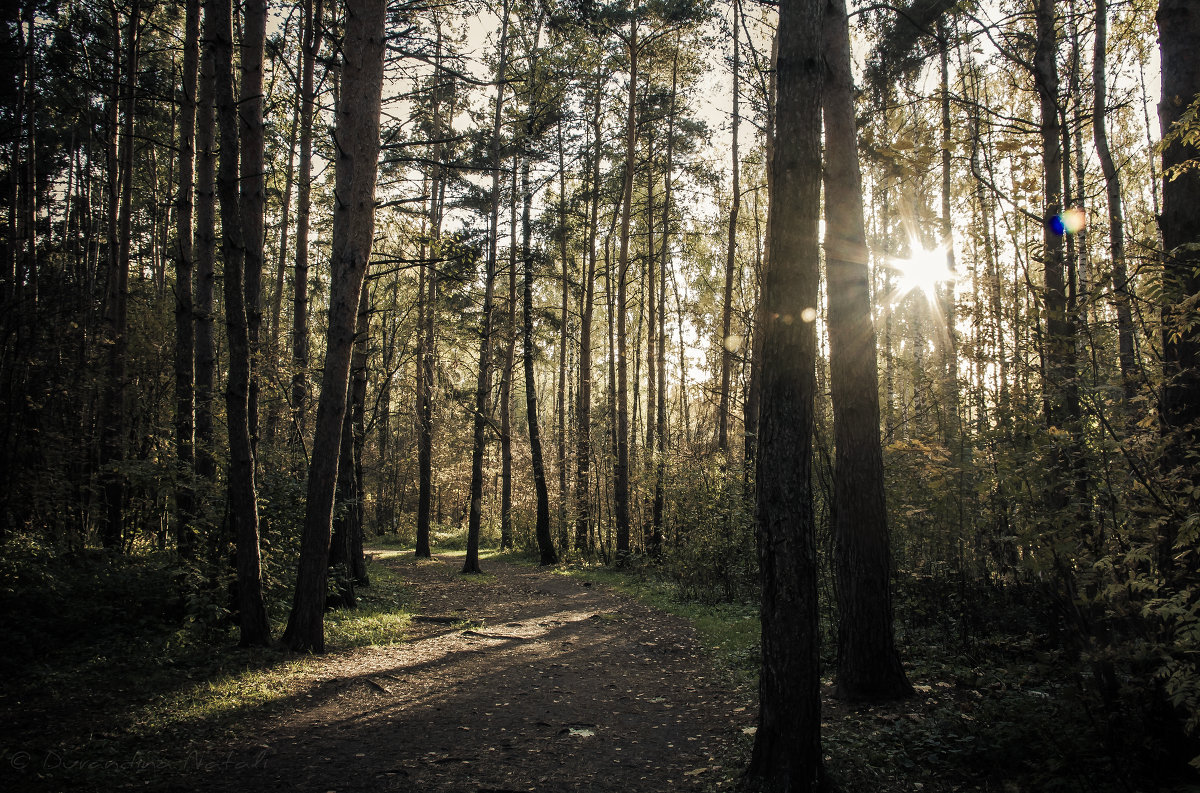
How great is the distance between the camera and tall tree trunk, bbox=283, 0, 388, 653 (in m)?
7.09

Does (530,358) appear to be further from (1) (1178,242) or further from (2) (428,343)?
(1) (1178,242)

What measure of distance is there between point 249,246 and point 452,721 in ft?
20.9

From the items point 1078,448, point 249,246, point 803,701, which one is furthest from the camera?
point 249,246

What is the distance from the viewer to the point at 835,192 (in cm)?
582

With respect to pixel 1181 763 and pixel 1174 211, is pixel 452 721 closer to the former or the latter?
pixel 1181 763

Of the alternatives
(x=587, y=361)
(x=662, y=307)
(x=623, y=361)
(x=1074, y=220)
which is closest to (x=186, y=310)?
(x=1074, y=220)

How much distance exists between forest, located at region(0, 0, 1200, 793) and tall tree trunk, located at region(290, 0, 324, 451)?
13cm

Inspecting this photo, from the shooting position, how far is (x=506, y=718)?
5.69m

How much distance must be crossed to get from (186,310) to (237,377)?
2.62 meters

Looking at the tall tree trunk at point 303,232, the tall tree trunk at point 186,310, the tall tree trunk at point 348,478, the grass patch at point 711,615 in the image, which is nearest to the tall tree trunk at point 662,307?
the grass patch at point 711,615

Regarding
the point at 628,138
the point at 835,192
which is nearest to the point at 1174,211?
the point at 835,192

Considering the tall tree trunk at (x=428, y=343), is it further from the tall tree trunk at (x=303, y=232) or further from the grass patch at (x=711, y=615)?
the grass patch at (x=711, y=615)

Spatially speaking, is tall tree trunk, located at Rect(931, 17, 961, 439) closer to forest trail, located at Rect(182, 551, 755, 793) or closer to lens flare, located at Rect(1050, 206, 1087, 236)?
lens flare, located at Rect(1050, 206, 1087, 236)

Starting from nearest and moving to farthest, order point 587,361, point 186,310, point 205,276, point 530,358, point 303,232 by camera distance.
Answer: point 205,276 < point 186,310 < point 303,232 < point 530,358 < point 587,361
